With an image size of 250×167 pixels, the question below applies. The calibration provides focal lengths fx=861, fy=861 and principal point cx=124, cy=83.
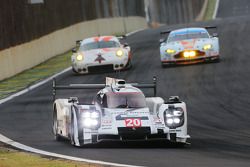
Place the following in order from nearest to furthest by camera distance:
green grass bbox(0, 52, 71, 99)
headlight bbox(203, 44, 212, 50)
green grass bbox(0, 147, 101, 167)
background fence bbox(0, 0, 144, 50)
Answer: green grass bbox(0, 147, 101, 167)
green grass bbox(0, 52, 71, 99)
headlight bbox(203, 44, 212, 50)
background fence bbox(0, 0, 144, 50)

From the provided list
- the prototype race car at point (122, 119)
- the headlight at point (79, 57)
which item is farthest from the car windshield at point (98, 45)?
the prototype race car at point (122, 119)

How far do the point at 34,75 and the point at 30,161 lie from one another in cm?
1908

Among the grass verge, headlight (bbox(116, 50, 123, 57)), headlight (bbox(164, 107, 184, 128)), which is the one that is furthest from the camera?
the grass verge

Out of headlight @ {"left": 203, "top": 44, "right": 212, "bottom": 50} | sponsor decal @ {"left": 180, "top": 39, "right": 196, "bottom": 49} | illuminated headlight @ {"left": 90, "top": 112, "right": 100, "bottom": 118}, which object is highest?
illuminated headlight @ {"left": 90, "top": 112, "right": 100, "bottom": 118}

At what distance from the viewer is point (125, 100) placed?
15141 millimetres

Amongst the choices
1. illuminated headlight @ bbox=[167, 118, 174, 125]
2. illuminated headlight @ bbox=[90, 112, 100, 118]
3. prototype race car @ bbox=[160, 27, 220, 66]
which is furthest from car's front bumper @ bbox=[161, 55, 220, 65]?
illuminated headlight @ bbox=[90, 112, 100, 118]

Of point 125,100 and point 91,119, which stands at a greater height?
point 125,100

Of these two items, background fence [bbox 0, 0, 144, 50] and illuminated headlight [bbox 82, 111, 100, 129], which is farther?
background fence [bbox 0, 0, 144, 50]

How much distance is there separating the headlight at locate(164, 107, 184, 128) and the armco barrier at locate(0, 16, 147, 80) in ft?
50.2

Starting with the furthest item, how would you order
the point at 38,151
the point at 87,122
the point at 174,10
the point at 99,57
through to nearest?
1. the point at 174,10
2. the point at 99,57
3. the point at 87,122
4. the point at 38,151

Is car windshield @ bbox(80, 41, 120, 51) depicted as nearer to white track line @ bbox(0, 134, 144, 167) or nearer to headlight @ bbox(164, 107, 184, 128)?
white track line @ bbox(0, 134, 144, 167)

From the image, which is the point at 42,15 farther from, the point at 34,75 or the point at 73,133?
the point at 73,133

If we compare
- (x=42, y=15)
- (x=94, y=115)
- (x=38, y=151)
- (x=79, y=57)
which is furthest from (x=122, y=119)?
(x=42, y=15)

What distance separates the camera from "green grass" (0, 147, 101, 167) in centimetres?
1129
